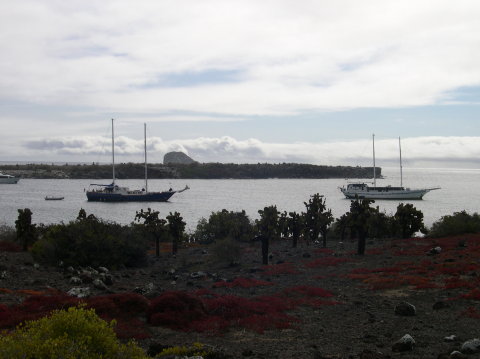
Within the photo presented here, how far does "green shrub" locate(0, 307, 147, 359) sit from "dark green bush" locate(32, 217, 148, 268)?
2192 cm

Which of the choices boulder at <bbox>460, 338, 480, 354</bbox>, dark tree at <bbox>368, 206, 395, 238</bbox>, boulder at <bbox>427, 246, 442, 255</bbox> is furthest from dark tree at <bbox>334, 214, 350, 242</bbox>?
boulder at <bbox>460, 338, 480, 354</bbox>

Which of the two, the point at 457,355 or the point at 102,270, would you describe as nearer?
the point at 457,355

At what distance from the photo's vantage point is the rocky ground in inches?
552

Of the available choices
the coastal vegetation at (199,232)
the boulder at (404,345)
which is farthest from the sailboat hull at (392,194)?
the boulder at (404,345)

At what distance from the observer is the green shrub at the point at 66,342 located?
7.99 metres

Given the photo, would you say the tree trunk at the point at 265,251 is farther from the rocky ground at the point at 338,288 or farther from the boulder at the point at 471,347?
the boulder at the point at 471,347

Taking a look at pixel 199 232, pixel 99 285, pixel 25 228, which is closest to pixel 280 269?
pixel 99 285

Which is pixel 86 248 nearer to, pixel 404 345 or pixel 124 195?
pixel 404 345

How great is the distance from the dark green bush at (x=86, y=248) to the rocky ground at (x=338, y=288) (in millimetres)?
1293

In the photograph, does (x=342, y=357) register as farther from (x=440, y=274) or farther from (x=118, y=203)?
(x=118, y=203)

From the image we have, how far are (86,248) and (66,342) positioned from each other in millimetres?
23686

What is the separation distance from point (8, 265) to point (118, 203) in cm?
8898

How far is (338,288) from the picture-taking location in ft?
75.7

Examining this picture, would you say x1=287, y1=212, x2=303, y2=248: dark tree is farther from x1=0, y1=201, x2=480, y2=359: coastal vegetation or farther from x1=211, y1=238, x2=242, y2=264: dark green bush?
x1=211, y1=238, x2=242, y2=264: dark green bush
